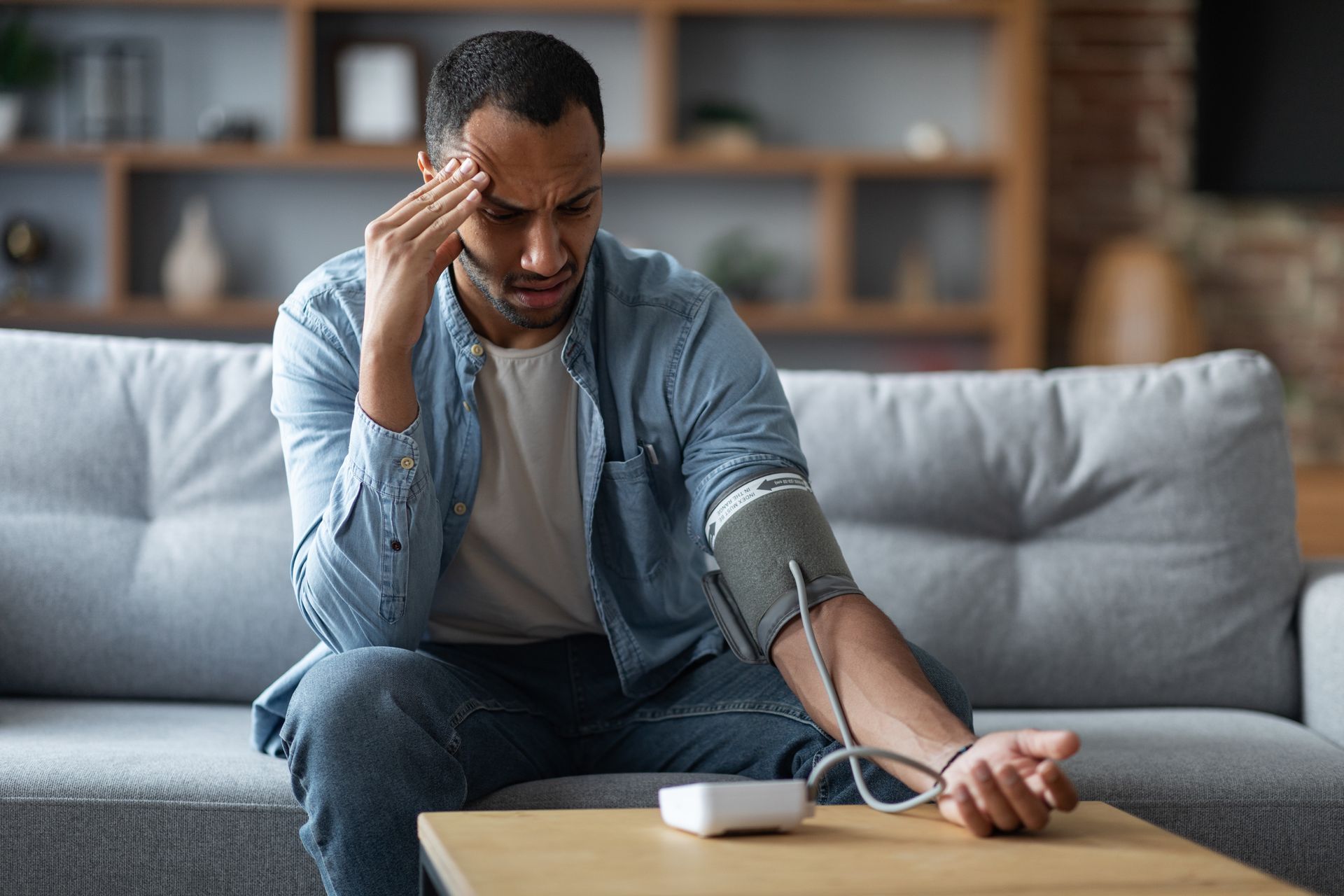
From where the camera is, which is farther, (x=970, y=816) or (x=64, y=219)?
(x=64, y=219)

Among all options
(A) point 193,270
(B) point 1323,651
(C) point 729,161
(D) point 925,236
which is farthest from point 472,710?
(D) point 925,236

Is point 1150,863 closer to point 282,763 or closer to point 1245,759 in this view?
point 1245,759

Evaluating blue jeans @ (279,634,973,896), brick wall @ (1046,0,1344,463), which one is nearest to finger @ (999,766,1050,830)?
blue jeans @ (279,634,973,896)

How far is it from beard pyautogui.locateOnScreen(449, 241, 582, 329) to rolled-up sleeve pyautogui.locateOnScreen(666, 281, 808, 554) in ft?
0.46

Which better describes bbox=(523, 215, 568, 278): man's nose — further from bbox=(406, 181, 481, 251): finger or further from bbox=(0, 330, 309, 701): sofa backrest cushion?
bbox=(0, 330, 309, 701): sofa backrest cushion

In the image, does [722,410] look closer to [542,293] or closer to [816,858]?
[542,293]

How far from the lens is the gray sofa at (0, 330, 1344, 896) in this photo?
5.79ft

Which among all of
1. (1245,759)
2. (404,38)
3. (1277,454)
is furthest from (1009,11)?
(1245,759)

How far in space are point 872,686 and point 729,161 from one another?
2712mm

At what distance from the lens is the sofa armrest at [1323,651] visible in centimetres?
169

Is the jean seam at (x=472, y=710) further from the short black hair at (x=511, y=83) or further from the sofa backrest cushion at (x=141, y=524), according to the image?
the short black hair at (x=511, y=83)

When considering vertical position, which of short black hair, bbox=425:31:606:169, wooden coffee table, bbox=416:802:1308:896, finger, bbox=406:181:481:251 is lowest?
wooden coffee table, bbox=416:802:1308:896

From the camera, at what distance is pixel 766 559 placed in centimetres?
128

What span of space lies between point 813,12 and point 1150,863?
3243 millimetres
